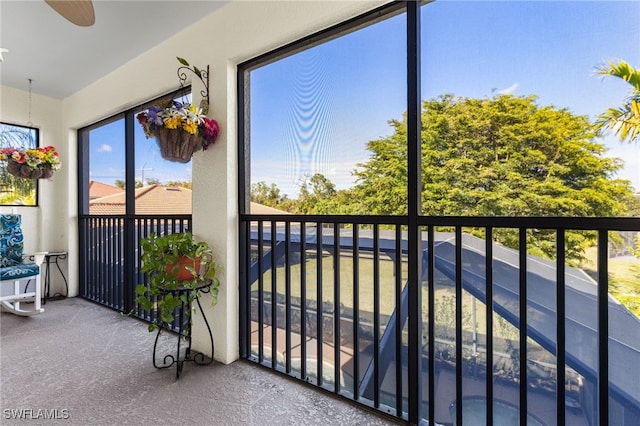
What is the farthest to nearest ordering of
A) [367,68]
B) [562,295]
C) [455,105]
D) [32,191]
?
[32,191]
[367,68]
[455,105]
[562,295]

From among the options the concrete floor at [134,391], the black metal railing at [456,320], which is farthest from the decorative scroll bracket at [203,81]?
the concrete floor at [134,391]

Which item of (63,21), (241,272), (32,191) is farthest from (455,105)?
(32,191)

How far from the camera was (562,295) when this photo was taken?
1.35 metres

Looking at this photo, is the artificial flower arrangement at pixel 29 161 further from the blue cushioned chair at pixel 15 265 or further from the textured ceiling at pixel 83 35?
the textured ceiling at pixel 83 35

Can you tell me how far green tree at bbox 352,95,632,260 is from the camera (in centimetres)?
132

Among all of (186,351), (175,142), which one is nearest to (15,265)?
(186,351)

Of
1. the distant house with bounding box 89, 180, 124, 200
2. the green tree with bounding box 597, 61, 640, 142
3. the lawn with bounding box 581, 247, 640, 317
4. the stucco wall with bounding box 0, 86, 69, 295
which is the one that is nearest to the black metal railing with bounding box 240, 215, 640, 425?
the lawn with bounding box 581, 247, 640, 317

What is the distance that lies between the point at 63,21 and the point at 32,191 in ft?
7.98

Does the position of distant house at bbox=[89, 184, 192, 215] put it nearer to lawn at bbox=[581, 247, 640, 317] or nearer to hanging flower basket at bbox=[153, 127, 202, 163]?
hanging flower basket at bbox=[153, 127, 202, 163]

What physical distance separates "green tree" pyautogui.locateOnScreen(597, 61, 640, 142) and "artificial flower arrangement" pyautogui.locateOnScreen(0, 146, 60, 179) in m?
4.42

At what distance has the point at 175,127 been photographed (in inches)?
79.1

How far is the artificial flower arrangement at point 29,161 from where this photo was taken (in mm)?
3174

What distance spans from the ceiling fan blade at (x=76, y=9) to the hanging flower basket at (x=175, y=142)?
63cm

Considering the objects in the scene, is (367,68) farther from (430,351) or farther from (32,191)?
(32,191)
